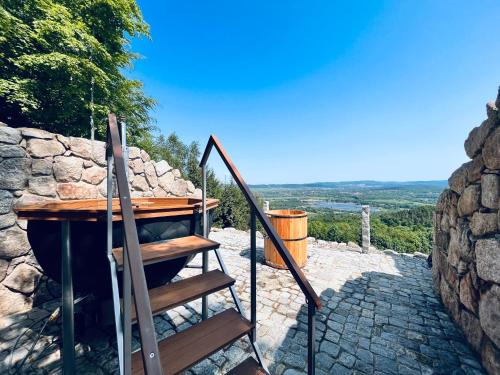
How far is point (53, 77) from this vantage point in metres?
6.39

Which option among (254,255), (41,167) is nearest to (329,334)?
(254,255)

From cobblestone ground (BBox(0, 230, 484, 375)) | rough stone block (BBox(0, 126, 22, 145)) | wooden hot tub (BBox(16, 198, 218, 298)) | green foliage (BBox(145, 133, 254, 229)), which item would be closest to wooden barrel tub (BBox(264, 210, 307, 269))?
cobblestone ground (BBox(0, 230, 484, 375))

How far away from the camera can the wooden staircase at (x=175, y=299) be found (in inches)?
30.7

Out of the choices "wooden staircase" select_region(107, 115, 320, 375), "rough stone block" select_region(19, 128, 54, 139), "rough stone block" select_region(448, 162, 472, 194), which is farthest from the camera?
"rough stone block" select_region(19, 128, 54, 139)

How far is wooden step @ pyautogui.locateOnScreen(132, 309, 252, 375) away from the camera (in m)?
1.25

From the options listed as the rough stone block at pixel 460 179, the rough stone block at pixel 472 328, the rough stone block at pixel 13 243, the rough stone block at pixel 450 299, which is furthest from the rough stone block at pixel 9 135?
the rough stone block at pixel 450 299

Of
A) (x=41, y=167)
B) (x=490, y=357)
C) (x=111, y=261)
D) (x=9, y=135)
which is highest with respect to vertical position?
(x=9, y=135)

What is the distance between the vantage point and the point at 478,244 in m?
2.07

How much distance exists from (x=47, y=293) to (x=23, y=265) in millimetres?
521

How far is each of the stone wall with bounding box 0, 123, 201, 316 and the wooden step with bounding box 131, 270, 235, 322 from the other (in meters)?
2.43

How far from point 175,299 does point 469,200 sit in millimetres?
3158

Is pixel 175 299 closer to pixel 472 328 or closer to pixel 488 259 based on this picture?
pixel 488 259

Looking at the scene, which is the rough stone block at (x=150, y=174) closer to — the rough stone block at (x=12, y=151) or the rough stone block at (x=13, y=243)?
the rough stone block at (x=12, y=151)

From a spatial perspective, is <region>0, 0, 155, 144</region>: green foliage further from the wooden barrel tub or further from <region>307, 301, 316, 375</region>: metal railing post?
<region>307, 301, 316, 375</region>: metal railing post
